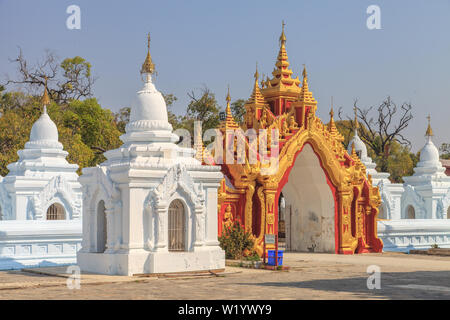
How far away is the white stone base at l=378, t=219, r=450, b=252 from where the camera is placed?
24.6 metres

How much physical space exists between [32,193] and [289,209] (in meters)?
8.73

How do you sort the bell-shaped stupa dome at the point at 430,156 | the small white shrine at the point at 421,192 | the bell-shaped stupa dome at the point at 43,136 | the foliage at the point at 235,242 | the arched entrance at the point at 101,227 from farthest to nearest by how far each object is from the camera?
1. the bell-shaped stupa dome at the point at 430,156
2. the small white shrine at the point at 421,192
3. the bell-shaped stupa dome at the point at 43,136
4. the foliage at the point at 235,242
5. the arched entrance at the point at 101,227

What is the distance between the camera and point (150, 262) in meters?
15.1

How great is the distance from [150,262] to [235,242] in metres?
5.00

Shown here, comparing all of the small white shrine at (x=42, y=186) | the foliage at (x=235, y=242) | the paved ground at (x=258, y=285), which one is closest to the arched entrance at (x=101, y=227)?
the paved ground at (x=258, y=285)

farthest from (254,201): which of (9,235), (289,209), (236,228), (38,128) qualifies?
(38,128)

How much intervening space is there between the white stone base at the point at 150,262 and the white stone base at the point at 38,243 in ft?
9.00

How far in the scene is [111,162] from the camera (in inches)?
655

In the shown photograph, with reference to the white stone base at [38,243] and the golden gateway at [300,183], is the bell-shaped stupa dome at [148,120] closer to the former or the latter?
the white stone base at [38,243]

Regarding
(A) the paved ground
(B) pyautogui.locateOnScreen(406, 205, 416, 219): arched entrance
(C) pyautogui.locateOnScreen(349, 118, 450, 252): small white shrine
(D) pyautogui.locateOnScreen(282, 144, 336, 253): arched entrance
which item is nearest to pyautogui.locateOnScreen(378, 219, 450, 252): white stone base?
(D) pyautogui.locateOnScreen(282, 144, 336, 253): arched entrance

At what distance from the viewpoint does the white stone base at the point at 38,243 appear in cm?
1806

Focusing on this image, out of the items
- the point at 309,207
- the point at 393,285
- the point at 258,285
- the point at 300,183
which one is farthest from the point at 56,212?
the point at 393,285
